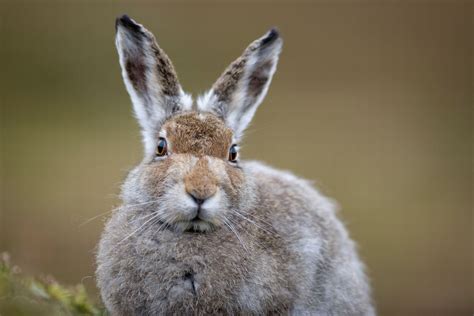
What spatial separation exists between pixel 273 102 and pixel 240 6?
19.3 ft

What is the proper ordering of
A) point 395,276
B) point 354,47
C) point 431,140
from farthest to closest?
point 354,47
point 431,140
point 395,276

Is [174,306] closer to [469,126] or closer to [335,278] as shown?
[335,278]

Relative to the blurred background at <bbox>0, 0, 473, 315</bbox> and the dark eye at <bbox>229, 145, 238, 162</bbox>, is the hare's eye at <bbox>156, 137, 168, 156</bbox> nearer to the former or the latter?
the dark eye at <bbox>229, 145, 238, 162</bbox>

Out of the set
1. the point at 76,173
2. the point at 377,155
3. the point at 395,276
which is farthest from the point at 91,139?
the point at 395,276

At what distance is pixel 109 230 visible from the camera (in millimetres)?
8766

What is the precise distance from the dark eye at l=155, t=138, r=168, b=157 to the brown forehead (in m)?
0.07

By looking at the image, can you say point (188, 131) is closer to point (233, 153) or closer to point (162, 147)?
point (162, 147)

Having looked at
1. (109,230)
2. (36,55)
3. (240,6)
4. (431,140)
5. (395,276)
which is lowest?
(395,276)

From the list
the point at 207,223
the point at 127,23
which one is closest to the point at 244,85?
the point at 127,23

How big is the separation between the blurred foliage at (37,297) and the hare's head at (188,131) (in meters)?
1.12

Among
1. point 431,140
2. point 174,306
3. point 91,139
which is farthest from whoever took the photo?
point 431,140

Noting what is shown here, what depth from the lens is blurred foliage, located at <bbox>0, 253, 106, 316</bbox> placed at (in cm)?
747

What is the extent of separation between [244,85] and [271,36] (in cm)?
56

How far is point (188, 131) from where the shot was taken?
8.30 metres
